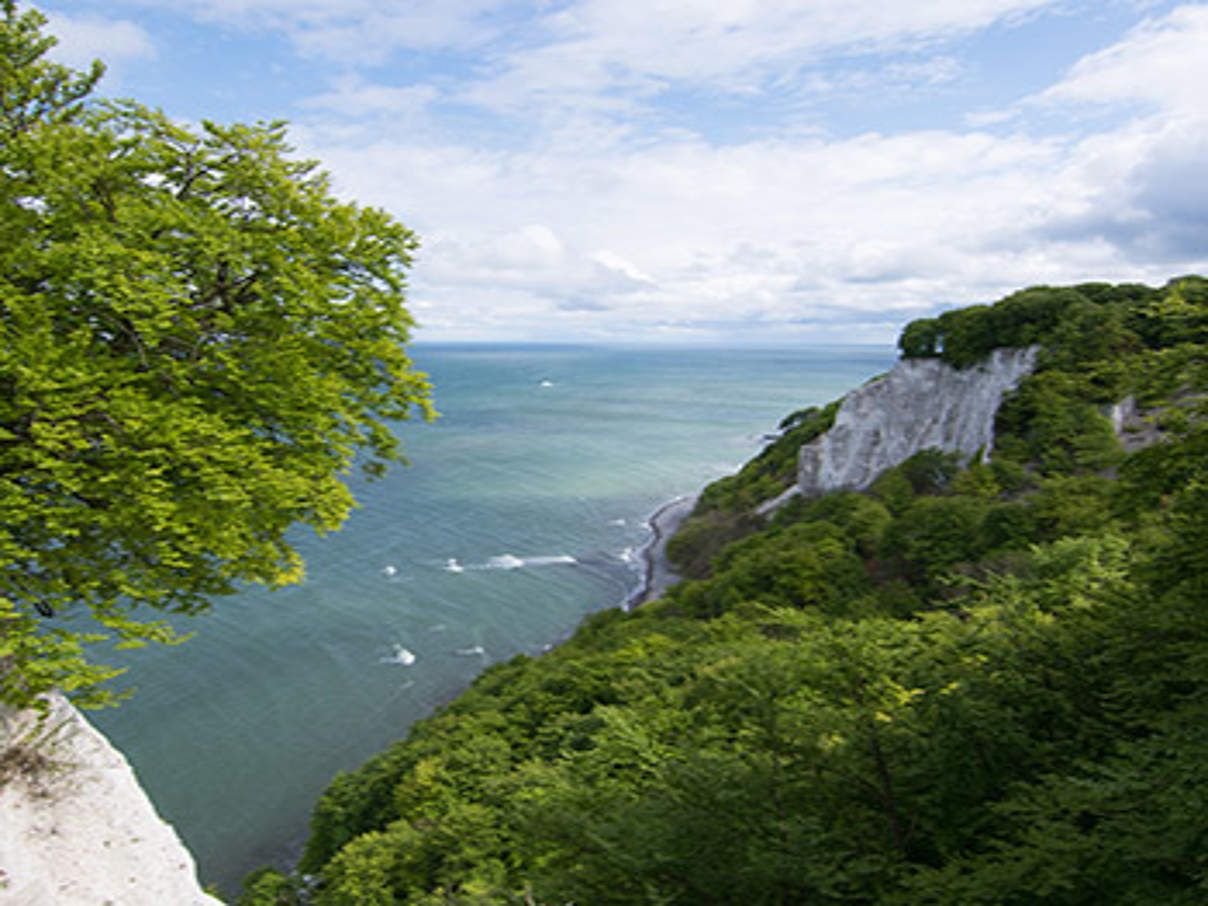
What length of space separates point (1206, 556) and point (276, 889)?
25.4 metres

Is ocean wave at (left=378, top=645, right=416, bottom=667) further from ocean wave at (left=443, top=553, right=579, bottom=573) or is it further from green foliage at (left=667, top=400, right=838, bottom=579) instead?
green foliage at (left=667, top=400, right=838, bottom=579)

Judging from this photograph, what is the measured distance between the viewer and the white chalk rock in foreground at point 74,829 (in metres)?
8.22

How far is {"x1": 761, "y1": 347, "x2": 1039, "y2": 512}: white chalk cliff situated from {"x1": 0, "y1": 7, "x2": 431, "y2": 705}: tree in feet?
118

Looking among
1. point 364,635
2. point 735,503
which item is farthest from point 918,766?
point 735,503

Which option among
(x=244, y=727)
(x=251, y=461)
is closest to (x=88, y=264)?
(x=251, y=461)

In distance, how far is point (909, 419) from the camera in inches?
1759

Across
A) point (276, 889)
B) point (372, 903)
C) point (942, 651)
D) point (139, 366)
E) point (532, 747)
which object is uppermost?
point (139, 366)

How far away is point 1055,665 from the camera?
7.96 metres

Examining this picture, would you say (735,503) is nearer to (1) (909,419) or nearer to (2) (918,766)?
(1) (909,419)

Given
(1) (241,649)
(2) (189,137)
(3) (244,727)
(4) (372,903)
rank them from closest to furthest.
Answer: (2) (189,137)
(4) (372,903)
(3) (244,727)
(1) (241,649)

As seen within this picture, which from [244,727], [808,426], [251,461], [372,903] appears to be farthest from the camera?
[808,426]

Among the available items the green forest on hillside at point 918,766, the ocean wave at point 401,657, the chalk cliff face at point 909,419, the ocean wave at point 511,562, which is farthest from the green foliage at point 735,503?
the green forest on hillside at point 918,766

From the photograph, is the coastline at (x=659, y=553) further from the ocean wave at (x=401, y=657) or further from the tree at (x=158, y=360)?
the tree at (x=158, y=360)

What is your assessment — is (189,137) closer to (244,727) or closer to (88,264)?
(88,264)
